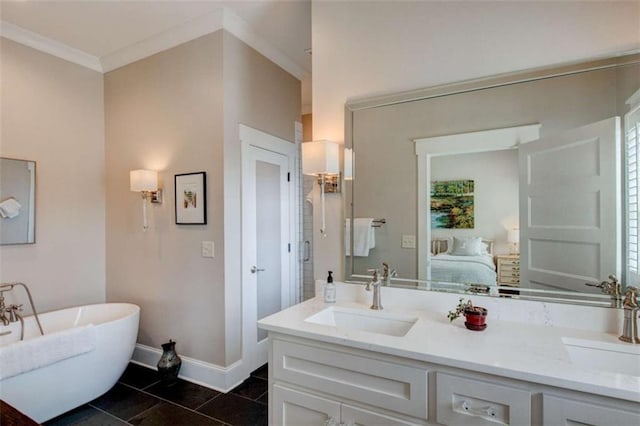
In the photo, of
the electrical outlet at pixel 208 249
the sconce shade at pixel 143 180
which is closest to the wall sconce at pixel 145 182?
the sconce shade at pixel 143 180

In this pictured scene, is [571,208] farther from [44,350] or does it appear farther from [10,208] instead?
[10,208]

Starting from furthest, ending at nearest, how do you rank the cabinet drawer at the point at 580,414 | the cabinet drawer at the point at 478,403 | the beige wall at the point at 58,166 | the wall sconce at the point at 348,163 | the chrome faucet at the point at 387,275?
the beige wall at the point at 58,166, the wall sconce at the point at 348,163, the chrome faucet at the point at 387,275, the cabinet drawer at the point at 478,403, the cabinet drawer at the point at 580,414

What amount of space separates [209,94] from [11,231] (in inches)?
76.7

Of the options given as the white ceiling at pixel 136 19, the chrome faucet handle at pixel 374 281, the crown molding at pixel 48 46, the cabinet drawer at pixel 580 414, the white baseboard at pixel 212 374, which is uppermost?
the white ceiling at pixel 136 19

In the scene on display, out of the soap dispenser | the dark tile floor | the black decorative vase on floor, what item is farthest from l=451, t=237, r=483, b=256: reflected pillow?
the black decorative vase on floor

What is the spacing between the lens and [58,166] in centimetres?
301

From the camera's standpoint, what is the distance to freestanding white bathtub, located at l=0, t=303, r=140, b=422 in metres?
2.03

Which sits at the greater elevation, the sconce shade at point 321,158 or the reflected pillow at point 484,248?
the sconce shade at point 321,158

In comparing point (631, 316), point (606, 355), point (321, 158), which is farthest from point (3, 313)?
point (631, 316)

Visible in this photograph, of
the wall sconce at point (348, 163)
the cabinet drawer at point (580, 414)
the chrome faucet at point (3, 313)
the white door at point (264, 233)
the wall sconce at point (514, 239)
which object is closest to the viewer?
the cabinet drawer at point (580, 414)

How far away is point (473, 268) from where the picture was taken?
1730mm

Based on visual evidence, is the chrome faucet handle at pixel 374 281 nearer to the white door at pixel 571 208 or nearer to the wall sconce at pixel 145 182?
the white door at pixel 571 208

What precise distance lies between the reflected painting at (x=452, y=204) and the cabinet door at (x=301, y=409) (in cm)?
105

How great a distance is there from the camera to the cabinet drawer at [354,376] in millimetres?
1267
